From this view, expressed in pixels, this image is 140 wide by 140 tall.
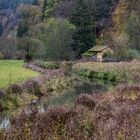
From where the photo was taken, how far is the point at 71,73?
5072 centimetres

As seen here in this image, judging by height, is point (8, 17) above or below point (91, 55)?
above

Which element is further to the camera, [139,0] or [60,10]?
[60,10]

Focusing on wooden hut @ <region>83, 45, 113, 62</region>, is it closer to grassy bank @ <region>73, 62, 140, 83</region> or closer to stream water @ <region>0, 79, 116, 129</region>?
grassy bank @ <region>73, 62, 140, 83</region>

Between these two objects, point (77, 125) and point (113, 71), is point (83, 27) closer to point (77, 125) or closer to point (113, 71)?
point (113, 71)

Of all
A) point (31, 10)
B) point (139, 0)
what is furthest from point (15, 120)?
point (139, 0)

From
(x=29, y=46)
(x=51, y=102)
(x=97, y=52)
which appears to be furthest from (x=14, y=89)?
(x=97, y=52)

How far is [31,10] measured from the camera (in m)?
76.4

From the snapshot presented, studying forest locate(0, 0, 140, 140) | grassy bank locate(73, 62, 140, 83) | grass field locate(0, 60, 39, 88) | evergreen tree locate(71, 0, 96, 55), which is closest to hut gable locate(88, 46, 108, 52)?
forest locate(0, 0, 140, 140)

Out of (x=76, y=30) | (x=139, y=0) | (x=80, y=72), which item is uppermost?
(x=139, y=0)

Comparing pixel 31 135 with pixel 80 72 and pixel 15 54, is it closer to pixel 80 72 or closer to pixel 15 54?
pixel 80 72

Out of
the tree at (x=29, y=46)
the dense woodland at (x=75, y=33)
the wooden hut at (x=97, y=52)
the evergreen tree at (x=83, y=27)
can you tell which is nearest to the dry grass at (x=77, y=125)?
the dense woodland at (x=75, y=33)

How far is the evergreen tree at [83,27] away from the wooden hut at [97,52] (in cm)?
266

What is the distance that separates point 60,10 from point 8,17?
6900 cm

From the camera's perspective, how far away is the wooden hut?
3004 inches
